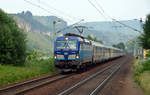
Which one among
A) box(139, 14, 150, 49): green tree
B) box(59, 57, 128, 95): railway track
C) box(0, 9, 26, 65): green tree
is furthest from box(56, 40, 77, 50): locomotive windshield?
box(139, 14, 150, 49): green tree

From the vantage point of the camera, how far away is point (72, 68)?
22422 mm

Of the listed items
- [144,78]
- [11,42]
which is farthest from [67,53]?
[144,78]

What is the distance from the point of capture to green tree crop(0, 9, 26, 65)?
864 inches

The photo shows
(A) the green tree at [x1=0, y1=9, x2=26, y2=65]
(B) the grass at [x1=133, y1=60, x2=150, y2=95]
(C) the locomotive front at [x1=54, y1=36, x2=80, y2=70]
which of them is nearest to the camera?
(B) the grass at [x1=133, y1=60, x2=150, y2=95]

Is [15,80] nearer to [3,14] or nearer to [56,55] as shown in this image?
[56,55]

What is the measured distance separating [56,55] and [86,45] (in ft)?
14.8

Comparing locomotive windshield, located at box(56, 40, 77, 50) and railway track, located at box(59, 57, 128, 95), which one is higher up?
locomotive windshield, located at box(56, 40, 77, 50)

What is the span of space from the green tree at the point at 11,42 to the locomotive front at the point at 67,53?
156 inches

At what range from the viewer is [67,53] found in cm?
2189

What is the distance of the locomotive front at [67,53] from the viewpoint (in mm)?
21828

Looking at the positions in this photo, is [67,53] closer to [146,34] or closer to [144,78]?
[144,78]

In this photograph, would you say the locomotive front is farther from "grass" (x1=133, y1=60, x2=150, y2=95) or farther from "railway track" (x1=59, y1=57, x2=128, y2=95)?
"grass" (x1=133, y1=60, x2=150, y2=95)

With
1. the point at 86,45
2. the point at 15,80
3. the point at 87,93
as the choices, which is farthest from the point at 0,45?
the point at 87,93

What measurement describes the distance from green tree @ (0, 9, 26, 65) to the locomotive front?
397cm
